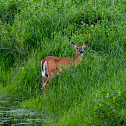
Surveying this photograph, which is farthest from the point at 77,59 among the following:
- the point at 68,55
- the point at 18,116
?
the point at 18,116

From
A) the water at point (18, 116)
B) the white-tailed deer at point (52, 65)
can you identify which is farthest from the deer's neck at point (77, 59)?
the water at point (18, 116)

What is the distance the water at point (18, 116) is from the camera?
5.62 m

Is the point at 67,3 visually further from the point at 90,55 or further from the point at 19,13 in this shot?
the point at 90,55

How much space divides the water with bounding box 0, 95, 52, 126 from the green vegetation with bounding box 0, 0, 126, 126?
7.7 inches

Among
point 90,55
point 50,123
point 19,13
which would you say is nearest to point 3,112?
point 50,123

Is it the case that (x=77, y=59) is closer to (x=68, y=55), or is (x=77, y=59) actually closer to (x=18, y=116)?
(x=68, y=55)

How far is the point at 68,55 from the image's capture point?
884 centimetres

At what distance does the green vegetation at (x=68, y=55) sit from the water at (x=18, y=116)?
0.64ft

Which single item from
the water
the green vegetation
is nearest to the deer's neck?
the green vegetation

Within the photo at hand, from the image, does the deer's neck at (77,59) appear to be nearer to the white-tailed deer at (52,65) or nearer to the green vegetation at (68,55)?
the white-tailed deer at (52,65)

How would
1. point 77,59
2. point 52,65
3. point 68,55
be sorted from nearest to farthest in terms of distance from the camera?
point 52,65, point 77,59, point 68,55

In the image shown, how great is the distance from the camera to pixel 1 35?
945cm

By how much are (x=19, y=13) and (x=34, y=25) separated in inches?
56.5

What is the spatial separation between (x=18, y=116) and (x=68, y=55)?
10.7 feet
